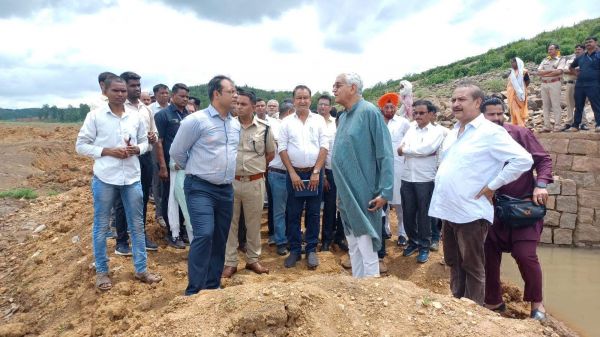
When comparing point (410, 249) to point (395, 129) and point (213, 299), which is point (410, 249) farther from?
point (213, 299)

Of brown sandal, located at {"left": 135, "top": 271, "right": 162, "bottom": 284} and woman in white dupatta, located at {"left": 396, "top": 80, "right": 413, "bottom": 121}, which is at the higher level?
woman in white dupatta, located at {"left": 396, "top": 80, "right": 413, "bottom": 121}

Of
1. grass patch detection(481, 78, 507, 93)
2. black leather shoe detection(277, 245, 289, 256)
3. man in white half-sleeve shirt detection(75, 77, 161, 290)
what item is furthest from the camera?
grass patch detection(481, 78, 507, 93)

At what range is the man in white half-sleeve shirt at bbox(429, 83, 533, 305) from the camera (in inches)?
120

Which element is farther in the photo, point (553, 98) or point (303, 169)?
point (553, 98)

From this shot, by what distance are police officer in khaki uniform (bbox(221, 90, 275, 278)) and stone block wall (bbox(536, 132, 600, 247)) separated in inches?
227

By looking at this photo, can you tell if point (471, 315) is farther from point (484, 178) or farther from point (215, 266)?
point (215, 266)

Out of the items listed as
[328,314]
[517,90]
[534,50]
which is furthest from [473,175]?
[534,50]

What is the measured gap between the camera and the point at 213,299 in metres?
2.62

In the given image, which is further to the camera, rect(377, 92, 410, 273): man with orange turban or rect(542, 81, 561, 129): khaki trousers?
rect(542, 81, 561, 129): khaki trousers

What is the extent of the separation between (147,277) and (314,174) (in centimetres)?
197

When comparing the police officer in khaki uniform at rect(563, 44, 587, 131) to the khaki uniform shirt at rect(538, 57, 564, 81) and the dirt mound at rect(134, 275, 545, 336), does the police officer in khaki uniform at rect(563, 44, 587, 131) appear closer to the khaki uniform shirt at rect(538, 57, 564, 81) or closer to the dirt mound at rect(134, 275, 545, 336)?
the khaki uniform shirt at rect(538, 57, 564, 81)

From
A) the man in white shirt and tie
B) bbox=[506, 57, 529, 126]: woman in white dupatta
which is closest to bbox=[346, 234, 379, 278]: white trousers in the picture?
the man in white shirt and tie

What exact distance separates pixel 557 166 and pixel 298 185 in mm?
5892

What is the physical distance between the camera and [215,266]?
3766 mm
